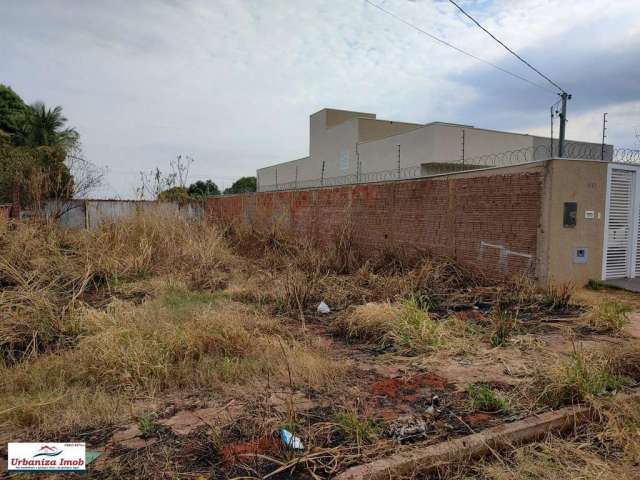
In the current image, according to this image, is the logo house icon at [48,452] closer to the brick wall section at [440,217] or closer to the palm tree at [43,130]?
the brick wall section at [440,217]

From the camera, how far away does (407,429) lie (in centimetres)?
268

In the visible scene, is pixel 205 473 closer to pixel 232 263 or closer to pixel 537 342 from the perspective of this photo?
pixel 537 342

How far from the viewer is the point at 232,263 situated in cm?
1041

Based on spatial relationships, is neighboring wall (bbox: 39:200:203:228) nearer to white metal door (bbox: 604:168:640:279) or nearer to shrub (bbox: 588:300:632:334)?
shrub (bbox: 588:300:632:334)

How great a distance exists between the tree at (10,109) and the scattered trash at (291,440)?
89.9ft

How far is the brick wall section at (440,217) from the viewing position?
7227 millimetres

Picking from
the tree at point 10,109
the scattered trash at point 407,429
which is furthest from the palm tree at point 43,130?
the scattered trash at point 407,429

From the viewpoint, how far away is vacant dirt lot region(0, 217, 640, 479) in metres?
2.48

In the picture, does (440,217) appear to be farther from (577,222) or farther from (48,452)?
(48,452)

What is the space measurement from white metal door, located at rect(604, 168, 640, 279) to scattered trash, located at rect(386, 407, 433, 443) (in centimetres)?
661

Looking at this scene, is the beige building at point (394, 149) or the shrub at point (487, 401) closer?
the shrub at point (487, 401)

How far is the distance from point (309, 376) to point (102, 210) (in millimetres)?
10748

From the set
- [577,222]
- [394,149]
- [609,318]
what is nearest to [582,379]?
[609,318]

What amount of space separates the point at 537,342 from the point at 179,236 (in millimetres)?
8390
